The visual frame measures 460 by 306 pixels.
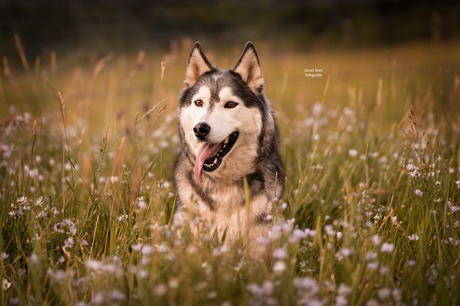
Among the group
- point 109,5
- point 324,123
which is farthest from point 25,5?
point 324,123

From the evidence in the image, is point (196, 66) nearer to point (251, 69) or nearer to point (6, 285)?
point (251, 69)

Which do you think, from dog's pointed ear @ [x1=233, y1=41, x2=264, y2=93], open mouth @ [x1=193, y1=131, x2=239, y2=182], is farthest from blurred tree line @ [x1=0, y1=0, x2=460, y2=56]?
open mouth @ [x1=193, y1=131, x2=239, y2=182]

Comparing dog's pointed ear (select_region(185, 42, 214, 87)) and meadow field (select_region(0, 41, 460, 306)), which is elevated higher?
dog's pointed ear (select_region(185, 42, 214, 87))

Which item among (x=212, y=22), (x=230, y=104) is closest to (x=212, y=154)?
(x=230, y=104)

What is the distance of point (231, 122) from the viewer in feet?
12.5

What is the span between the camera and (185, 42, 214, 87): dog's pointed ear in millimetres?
4187

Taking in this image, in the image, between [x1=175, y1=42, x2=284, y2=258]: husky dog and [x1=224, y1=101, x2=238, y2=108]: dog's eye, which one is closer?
[x1=175, y1=42, x2=284, y2=258]: husky dog

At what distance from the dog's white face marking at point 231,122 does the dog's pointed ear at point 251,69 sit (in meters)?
0.26

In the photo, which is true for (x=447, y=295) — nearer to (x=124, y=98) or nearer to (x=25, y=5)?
(x=124, y=98)

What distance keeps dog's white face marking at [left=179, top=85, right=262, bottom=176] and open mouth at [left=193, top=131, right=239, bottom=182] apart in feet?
0.17

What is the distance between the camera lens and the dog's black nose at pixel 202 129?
11.7ft

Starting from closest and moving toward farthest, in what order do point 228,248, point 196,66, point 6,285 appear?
point 228,248
point 6,285
point 196,66

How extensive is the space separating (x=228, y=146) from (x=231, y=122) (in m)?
0.22

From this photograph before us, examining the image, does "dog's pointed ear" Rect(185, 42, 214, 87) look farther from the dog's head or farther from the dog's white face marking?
the dog's white face marking
